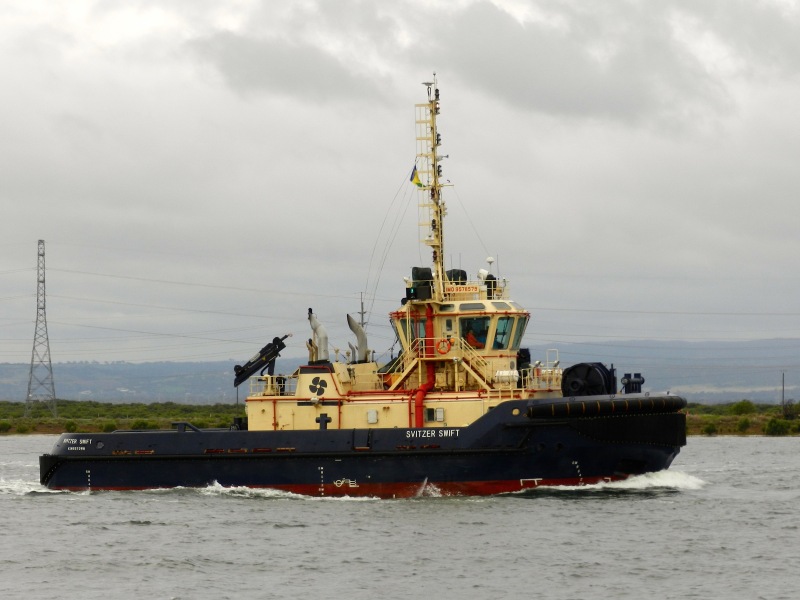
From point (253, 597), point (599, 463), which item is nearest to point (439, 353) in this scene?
point (599, 463)

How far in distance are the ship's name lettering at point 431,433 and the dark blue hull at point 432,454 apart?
2cm

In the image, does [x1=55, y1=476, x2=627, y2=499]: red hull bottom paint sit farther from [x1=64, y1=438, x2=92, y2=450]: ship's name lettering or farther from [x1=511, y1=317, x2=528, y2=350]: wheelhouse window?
[x1=64, y1=438, x2=92, y2=450]: ship's name lettering

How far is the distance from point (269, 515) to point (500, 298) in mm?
7201

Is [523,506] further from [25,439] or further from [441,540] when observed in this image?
[25,439]

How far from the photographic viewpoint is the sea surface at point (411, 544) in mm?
19984

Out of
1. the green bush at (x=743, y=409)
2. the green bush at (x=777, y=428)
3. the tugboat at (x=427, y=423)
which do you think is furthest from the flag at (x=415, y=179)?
the green bush at (x=743, y=409)

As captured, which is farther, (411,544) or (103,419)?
(103,419)

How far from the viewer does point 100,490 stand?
99.5 feet

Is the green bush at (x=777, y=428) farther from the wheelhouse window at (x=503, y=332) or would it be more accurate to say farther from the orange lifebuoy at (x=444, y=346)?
the orange lifebuoy at (x=444, y=346)

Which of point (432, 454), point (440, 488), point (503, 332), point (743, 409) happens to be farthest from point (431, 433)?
point (743, 409)

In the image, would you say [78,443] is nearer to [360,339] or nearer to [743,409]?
[360,339]

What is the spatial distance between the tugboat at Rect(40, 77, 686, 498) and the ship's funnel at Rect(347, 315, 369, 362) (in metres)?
0.03

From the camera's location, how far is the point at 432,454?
27.7 meters

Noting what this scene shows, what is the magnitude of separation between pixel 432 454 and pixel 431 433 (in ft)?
1.41
